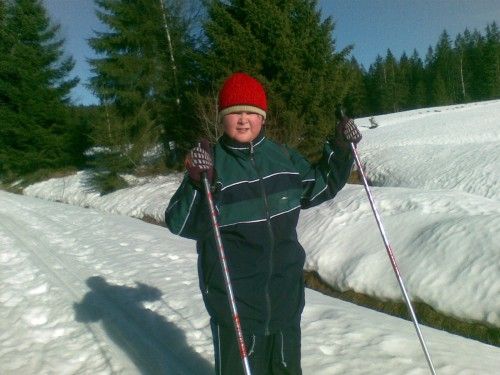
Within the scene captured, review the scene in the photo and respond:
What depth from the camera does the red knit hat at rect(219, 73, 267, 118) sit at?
2.59m

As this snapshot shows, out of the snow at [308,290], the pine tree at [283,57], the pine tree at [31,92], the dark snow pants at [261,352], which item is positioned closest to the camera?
the dark snow pants at [261,352]

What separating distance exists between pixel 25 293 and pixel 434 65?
7195 centimetres

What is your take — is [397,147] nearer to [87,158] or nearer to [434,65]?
[87,158]

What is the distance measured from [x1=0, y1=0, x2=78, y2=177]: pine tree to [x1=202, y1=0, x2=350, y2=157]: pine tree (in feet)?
50.9

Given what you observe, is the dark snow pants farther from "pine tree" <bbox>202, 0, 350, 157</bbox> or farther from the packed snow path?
"pine tree" <bbox>202, 0, 350, 157</bbox>

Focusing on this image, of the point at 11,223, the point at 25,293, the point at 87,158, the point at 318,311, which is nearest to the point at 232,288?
the point at 318,311

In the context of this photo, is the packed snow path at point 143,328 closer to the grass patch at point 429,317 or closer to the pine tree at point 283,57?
the grass patch at point 429,317

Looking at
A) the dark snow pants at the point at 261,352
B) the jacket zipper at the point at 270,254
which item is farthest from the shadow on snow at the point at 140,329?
the jacket zipper at the point at 270,254

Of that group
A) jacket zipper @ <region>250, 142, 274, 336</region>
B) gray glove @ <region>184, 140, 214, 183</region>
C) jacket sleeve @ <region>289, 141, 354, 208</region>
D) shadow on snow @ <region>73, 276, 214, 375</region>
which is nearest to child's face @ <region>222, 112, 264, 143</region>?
jacket zipper @ <region>250, 142, 274, 336</region>

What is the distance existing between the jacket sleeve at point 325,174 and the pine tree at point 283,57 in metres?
11.6

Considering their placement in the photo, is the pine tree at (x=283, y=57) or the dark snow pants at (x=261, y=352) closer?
the dark snow pants at (x=261, y=352)

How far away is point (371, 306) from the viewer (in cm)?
663

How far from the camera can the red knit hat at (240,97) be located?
2.59m

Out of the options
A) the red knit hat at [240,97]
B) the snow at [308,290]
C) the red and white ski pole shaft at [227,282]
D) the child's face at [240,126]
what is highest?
the red knit hat at [240,97]
